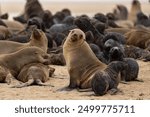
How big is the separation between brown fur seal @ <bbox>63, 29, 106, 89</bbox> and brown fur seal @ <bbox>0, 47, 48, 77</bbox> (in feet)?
2.69

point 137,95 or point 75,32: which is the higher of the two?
point 75,32

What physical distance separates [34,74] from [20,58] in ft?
2.14

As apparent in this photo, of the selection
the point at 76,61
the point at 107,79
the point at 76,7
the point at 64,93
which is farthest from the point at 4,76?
the point at 76,7

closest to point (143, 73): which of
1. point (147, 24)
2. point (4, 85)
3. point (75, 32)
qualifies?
point (75, 32)

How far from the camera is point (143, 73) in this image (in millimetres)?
11898

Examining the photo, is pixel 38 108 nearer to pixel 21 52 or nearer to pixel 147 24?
pixel 21 52

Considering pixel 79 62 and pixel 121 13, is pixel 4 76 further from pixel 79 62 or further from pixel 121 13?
pixel 121 13

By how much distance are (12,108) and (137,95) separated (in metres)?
2.56

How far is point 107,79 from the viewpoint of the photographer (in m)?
9.48

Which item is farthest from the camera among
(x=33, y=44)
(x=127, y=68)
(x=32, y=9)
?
(x=32, y=9)

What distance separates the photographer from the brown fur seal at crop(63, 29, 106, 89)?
1000 cm

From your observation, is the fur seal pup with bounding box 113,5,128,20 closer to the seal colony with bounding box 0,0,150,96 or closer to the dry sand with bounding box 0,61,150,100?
the seal colony with bounding box 0,0,150,96

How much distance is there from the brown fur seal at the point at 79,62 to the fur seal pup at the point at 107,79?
13.6 inches

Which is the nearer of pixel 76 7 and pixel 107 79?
pixel 107 79
